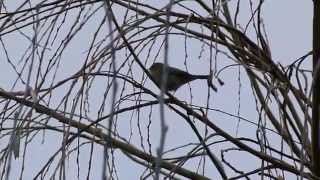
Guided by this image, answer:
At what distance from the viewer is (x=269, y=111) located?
2197 mm

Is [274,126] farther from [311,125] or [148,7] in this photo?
[148,7]

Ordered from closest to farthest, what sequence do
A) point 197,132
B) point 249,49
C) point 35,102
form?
point 35,102
point 197,132
point 249,49

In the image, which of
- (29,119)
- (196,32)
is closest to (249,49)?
(196,32)

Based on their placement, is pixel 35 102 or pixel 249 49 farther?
pixel 249 49

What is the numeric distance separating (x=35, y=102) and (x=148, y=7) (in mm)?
558

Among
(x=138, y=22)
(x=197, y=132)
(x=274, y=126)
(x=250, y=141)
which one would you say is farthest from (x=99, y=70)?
(x=274, y=126)

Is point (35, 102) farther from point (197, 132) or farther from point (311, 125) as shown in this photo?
point (311, 125)

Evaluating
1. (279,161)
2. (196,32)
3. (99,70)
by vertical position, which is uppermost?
(196,32)

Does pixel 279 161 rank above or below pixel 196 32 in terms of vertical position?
below

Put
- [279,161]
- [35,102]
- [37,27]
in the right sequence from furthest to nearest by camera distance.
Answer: [279,161]
[35,102]
[37,27]

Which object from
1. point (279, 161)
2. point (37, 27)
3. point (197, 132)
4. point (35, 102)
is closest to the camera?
point (37, 27)

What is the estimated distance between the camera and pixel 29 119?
176 cm

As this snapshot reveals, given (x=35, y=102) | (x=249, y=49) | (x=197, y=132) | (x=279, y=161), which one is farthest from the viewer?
(x=249, y=49)

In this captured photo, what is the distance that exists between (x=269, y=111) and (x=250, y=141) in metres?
0.22
